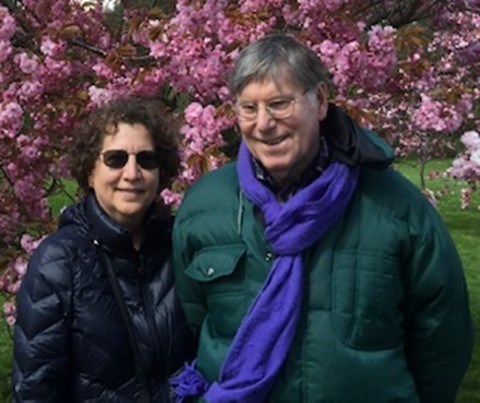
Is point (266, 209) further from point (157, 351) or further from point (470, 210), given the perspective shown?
point (470, 210)

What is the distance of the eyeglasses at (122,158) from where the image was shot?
2248mm

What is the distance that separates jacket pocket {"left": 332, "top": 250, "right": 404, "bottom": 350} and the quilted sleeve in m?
0.75

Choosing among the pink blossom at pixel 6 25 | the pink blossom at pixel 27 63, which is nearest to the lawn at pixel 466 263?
the pink blossom at pixel 27 63

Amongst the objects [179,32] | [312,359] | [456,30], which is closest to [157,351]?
[312,359]

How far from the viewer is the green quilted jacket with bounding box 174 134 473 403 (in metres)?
2.01

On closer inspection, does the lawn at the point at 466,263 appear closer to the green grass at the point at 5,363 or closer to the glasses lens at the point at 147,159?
the green grass at the point at 5,363

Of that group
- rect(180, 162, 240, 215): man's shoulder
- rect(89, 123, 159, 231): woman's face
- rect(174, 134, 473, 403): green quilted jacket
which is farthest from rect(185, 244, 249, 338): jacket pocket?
rect(89, 123, 159, 231): woman's face

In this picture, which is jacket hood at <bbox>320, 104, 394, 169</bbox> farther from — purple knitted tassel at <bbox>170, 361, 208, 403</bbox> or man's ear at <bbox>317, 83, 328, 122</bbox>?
purple knitted tassel at <bbox>170, 361, 208, 403</bbox>

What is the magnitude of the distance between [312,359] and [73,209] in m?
0.85

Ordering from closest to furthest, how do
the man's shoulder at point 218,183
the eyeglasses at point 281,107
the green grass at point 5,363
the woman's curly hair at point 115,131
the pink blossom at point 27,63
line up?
the eyeglasses at point 281,107, the man's shoulder at point 218,183, the woman's curly hair at point 115,131, the pink blossom at point 27,63, the green grass at point 5,363

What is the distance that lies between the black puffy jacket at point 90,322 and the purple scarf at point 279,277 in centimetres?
28

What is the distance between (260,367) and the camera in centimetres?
203

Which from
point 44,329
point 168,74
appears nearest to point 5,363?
point 168,74

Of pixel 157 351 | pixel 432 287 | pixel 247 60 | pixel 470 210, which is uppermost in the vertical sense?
pixel 247 60
